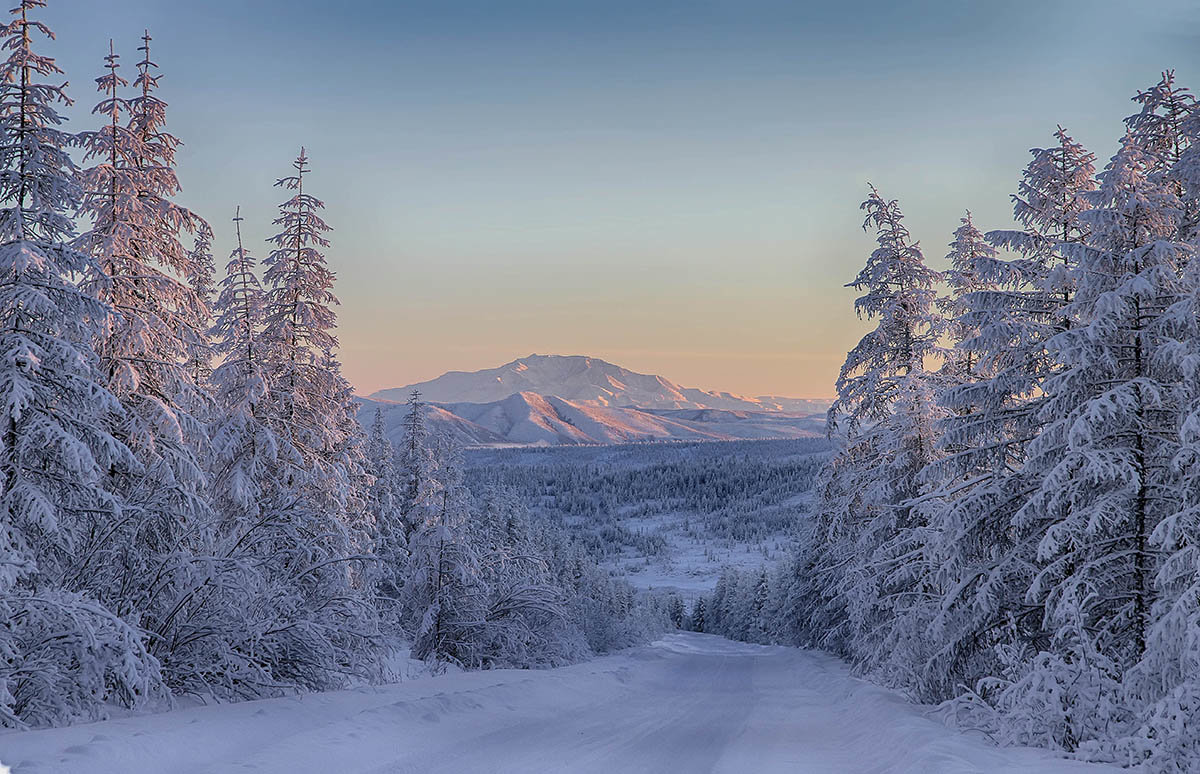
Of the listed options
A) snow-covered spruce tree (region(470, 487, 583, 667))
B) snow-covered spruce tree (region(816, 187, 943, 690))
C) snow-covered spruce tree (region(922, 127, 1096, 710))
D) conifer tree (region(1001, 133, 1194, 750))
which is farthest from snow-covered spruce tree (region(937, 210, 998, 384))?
snow-covered spruce tree (region(470, 487, 583, 667))

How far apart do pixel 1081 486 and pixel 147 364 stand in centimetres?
1559

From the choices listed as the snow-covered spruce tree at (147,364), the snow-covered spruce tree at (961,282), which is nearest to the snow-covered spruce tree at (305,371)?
the snow-covered spruce tree at (147,364)

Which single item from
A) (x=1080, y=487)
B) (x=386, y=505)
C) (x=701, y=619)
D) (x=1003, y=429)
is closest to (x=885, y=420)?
(x=1003, y=429)

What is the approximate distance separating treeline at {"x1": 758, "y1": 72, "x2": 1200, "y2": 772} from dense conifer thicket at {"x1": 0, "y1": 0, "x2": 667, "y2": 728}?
1021 cm

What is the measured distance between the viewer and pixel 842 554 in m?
25.1

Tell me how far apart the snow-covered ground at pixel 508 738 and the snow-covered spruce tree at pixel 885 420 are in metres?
4.00

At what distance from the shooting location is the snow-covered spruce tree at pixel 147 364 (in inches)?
469

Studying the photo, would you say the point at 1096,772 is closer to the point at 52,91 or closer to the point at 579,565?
the point at 52,91

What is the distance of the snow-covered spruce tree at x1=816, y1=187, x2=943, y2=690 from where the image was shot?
20.8 metres

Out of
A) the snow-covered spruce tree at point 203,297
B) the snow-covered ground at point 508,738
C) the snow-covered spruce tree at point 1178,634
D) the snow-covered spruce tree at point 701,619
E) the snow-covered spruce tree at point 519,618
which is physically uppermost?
the snow-covered spruce tree at point 203,297

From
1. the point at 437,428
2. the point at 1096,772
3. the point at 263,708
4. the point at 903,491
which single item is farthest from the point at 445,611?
the point at 1096,772

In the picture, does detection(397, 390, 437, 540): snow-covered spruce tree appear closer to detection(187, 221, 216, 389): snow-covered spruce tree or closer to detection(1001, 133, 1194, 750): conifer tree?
detection(187, 221, 216, 389): snow-covered spruce tree

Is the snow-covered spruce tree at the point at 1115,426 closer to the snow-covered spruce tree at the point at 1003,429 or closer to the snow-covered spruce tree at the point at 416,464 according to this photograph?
the snow-covered spruce tree at the point at 1003,429

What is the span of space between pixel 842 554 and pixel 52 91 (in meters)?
22.4
